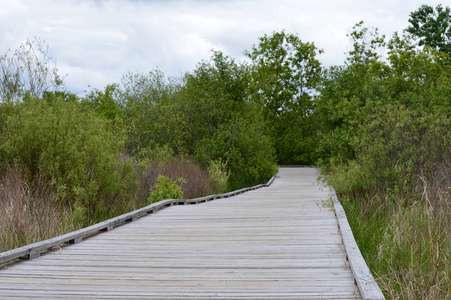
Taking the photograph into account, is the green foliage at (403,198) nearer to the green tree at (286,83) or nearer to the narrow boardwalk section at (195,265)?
the narrow boardwalk section at (195,265)

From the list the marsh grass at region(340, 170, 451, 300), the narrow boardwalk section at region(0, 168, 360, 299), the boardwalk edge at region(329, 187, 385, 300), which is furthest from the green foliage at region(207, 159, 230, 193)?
the boardwalk edge at region(329, 187, 385, 300)

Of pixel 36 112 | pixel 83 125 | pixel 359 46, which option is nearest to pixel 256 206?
pixel 83 125

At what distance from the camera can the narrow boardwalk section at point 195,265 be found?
11.7 ft

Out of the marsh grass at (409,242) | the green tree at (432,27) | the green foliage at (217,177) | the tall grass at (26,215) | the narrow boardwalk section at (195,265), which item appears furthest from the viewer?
the green tree at (432,27)

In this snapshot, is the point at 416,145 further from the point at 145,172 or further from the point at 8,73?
the point at 8,73

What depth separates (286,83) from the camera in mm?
36562

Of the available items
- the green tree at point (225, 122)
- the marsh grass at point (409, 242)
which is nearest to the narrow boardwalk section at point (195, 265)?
the marsh grass at point (409, 242)

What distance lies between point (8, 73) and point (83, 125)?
11.8 meters

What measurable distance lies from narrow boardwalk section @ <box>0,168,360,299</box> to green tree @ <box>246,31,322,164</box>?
29.2 meters

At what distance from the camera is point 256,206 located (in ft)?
31.0

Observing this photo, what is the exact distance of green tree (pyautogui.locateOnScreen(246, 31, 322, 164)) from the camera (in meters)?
35.7

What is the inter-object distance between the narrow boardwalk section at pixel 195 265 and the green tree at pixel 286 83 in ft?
95.9

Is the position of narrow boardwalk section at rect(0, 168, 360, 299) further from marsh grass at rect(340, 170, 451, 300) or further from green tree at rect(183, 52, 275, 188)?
green tree at rect(183, 52, 275, 188)

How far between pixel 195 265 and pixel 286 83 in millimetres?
33154
